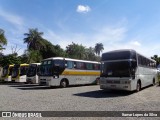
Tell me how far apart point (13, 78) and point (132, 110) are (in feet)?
75.0

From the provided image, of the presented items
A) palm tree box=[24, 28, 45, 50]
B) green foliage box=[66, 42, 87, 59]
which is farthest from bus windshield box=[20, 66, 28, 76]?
green foliage box=[66, 42, 87, 59]

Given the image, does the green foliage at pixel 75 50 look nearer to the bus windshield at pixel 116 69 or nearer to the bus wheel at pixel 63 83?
the bus wheel at pixel 63 83

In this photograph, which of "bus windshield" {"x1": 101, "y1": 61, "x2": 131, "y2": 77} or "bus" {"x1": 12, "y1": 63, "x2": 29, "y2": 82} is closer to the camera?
"bus windshield" {"x1": 101, "y1": 61, "x2": 131, "y2": 77}

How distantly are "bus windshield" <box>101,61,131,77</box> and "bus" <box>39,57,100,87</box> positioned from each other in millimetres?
6311

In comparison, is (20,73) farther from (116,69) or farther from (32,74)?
(116,69)

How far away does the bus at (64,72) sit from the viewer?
19.7 m

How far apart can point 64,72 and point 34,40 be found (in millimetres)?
46592

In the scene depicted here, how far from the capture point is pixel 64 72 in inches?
808

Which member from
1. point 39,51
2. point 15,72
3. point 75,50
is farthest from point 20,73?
point 75,50

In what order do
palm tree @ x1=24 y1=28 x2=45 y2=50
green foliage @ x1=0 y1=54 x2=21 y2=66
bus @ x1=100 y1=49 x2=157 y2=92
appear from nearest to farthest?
bus @ x1=100 y1=49 x2=157 y2=92 < green foliage @ x1=0 y1=54 x2=21 y2=66 < palm tree @ x1=24 y1=28 x2=45 y2=50

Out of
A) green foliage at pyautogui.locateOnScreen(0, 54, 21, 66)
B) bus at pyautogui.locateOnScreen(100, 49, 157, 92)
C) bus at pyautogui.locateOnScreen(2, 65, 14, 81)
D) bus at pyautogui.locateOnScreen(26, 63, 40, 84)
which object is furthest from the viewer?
green foliage at pyautogui.locateOnScreen(0, 54, 21, 66)

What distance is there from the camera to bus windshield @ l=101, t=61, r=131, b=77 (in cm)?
1383

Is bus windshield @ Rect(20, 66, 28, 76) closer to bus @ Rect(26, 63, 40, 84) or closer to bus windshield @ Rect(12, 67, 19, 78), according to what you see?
bus windshield @ Rect(12, 67, 19, 78)

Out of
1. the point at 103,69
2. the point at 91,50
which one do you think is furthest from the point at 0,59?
the point at 91,50
